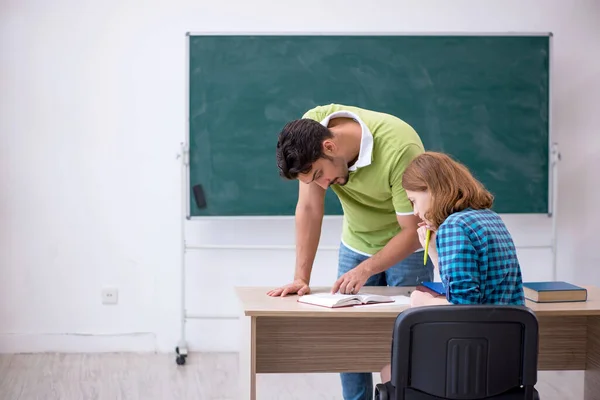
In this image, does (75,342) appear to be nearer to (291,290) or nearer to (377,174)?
(291,290)

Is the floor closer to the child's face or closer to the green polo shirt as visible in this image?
the green polo shirt

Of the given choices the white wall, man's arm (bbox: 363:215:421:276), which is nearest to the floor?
the white wall

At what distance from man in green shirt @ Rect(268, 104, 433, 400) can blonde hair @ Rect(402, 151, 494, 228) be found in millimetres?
333

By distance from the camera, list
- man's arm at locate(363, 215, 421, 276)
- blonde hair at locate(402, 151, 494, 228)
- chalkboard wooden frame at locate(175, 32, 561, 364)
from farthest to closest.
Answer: chalkboard wooden frame at locate(175, 32, 561, 364)
man's arm at locate(363, 215, 421, 276)
blonde hair at locate(402, 151, 494, 228)

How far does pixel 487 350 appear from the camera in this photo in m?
1.82

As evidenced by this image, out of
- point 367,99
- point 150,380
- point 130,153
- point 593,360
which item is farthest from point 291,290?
point 130,153

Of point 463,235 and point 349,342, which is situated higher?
point 463,235

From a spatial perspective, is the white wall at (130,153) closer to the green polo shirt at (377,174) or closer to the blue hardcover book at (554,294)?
the green polo shirt at (377,174)

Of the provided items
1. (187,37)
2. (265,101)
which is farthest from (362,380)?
(187,37)

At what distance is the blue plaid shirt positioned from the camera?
6.43 feet

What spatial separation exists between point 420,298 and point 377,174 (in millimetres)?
475

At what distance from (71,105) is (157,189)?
0.68 m

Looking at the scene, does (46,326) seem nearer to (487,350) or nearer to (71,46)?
(71,46)

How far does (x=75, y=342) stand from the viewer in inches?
172
